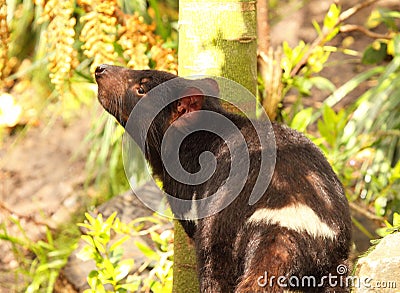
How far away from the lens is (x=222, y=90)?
2.88 metres

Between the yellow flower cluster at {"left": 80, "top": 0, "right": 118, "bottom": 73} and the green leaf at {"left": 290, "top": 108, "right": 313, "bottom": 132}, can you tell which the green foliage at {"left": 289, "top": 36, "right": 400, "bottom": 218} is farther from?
the yellow flower cluster at {"left": 80, "top": 0, "right": 118, "bottom": 73}

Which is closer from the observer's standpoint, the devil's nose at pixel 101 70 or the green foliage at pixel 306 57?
the devil's nose at pixel 101 70

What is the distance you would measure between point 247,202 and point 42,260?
207 cm

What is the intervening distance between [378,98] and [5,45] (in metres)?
2.36

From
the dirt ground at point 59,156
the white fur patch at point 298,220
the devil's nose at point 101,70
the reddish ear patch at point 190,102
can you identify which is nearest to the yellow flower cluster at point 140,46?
the devil's nose at point 101,70

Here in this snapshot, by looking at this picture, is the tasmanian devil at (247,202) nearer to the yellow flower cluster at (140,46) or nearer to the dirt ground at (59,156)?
the yellow flower cluster at (140,46)

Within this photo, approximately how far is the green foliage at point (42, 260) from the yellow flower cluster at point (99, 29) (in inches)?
44.2

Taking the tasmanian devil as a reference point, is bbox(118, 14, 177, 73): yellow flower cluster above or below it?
above

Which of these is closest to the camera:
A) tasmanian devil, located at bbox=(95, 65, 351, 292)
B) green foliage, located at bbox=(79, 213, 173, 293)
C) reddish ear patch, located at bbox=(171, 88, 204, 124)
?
tasmanian devil, located at bbox=(95, 65, 351, 292)

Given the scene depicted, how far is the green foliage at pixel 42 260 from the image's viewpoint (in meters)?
3.98

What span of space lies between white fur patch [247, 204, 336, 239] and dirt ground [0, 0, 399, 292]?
3.11 metres

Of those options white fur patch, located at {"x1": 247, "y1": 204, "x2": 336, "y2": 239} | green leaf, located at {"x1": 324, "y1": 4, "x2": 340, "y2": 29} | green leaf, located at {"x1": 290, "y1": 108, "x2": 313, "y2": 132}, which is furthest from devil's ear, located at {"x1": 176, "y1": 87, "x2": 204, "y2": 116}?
→ green leaf, located at {"x1": 324, "y1": 4, "x2": 340, "y2": 29}

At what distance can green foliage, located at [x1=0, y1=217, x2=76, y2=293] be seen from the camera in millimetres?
3977

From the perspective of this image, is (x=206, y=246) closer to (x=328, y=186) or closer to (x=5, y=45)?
(x=328, y=186)
